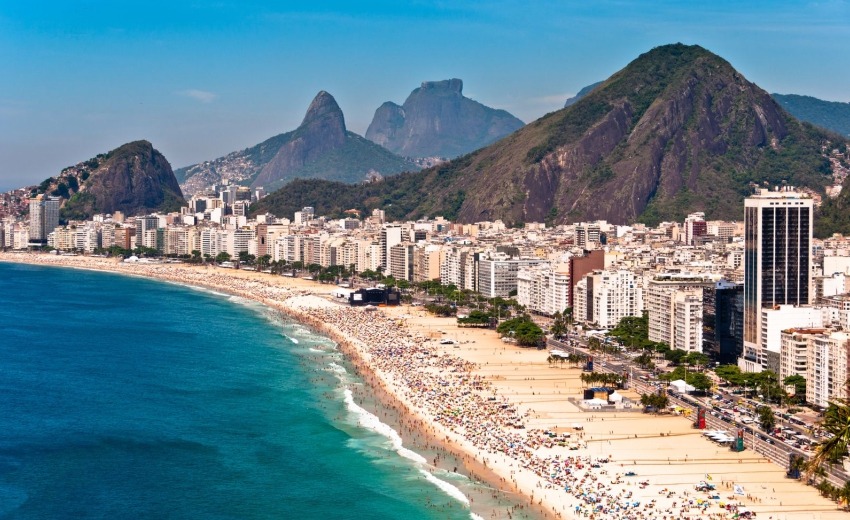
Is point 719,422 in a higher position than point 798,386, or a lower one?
lower

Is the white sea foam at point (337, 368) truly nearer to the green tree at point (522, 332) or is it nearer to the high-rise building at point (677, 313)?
the green tree at point (522, 332)

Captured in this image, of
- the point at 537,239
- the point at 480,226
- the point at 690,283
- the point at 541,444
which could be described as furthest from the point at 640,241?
the point at 541,444

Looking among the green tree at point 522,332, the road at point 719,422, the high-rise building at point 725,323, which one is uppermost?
the high-rise building at point 725,323

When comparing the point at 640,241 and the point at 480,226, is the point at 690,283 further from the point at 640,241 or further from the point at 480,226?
the point at 480,226

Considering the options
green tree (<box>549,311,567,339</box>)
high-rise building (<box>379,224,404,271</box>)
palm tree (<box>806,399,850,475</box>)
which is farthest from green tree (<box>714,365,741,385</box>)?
high-rise building (<box>379,224,404,271</box>)

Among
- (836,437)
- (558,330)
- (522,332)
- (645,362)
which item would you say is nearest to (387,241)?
(558,330)

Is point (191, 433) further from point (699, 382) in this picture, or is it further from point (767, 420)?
point (767, 420)

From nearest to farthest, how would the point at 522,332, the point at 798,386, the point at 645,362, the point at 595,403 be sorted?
1. the point at 595,403
2. the point at 798,386
3. the point at 645,362
4. the point at 522,332

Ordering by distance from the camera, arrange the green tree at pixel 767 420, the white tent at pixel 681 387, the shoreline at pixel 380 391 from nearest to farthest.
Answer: the shoreline at pixel 380 391 < the green tree at pixel 767 420 < the white tent at pixel 681 387

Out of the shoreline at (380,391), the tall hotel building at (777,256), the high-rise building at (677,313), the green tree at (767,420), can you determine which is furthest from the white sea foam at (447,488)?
the high-rise building at (677,313)
